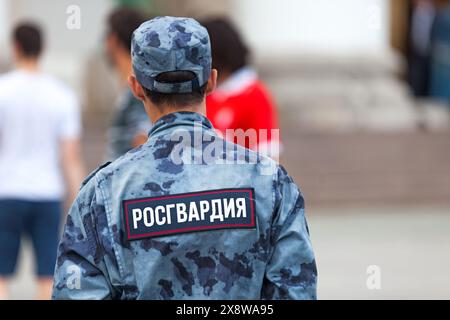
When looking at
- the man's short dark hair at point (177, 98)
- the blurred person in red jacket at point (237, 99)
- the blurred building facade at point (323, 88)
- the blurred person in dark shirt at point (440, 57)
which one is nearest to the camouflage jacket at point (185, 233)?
the man's short dark hair at point (177, 98)

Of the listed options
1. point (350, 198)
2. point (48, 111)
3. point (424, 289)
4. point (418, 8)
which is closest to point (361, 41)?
point (350, 198)

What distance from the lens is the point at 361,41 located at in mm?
13273

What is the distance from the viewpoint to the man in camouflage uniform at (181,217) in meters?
2.77

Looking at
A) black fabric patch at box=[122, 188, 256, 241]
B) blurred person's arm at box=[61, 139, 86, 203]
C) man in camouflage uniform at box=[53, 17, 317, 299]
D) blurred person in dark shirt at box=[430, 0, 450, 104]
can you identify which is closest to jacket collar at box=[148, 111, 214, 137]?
man in camouflage uniform at box=[53, 17, 317, 299]

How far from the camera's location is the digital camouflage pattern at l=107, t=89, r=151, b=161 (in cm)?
551

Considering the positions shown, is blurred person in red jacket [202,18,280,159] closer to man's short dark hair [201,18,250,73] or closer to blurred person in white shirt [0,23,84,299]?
man's short dark hair [201,18,250,73]

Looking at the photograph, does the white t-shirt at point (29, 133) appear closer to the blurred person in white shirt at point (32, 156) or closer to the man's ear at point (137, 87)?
the blurred person in white shirt at point (32, 156)

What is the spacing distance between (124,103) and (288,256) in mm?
2921

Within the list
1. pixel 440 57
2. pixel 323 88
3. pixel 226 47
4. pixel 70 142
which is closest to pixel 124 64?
pixel 226 47

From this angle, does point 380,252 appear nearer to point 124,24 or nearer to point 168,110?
point 124,24

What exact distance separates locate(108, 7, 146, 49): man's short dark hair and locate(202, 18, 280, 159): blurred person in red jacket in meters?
0.45

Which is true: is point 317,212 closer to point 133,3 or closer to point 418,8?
point 133,3

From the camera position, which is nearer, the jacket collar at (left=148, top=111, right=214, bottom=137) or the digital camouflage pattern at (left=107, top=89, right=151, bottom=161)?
the jacket collar at (left=148, top=111, right=214, bottom=137)

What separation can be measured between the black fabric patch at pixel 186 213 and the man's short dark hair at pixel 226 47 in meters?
2.69
